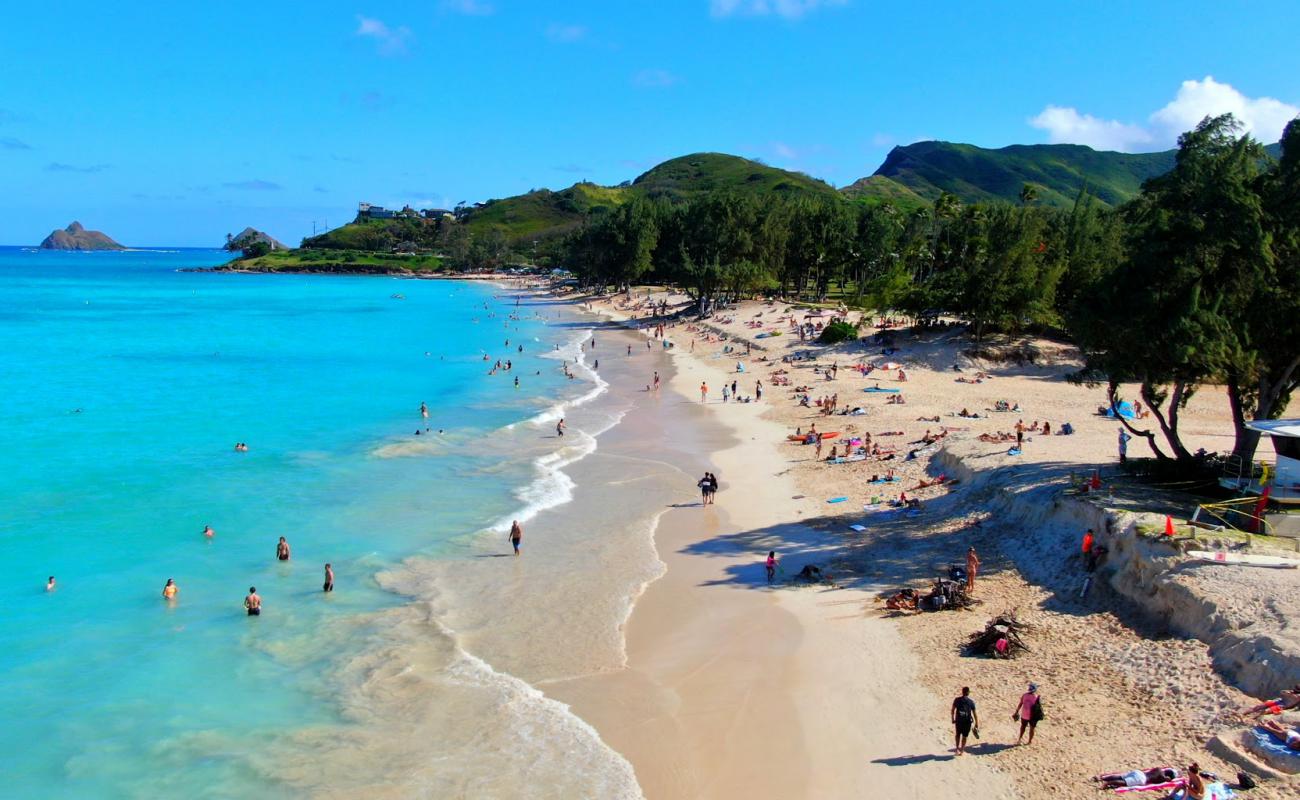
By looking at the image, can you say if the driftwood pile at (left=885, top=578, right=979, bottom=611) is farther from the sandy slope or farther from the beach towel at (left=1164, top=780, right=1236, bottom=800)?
the beach towel at (left=1164, top=780, right=1236, bottom=800)

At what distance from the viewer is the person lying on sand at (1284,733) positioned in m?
11.6

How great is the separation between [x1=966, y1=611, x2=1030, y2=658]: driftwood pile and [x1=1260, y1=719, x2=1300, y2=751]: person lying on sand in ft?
15.1

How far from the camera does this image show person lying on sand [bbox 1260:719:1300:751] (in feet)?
37.9

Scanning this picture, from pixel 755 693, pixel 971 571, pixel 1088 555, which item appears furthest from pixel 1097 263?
pixel 755 693

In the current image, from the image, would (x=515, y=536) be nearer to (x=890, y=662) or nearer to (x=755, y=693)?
(x=755, y=693)

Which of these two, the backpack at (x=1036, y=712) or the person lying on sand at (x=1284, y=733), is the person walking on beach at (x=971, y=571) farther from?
the person lying on sand at (x=1284, y=733)

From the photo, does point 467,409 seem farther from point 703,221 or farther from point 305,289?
point 305,289

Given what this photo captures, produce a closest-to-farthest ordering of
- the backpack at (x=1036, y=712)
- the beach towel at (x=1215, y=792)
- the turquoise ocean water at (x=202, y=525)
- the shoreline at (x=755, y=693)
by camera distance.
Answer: the beach towel at (x=1215, y=792) < the backpack at (x=1036, y=712) < the shoreline at (x=755, y=693) < the turquoise ocean water at (x=202, y=525)

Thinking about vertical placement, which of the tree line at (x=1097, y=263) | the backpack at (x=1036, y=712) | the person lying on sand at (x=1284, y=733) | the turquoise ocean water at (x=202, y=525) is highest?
the tree line at (x=1097, y=263)

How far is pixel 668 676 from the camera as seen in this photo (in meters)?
17.0

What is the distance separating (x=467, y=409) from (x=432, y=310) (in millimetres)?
72511

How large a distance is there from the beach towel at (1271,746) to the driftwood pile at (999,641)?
4.58 meters

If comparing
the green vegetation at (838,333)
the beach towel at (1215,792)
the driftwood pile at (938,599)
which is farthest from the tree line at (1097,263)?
the beach towel at (1215,792)

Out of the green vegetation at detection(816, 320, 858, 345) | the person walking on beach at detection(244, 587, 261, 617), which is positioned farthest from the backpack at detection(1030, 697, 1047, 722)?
the green vegetation at detection(816, 320, 858, 345)
